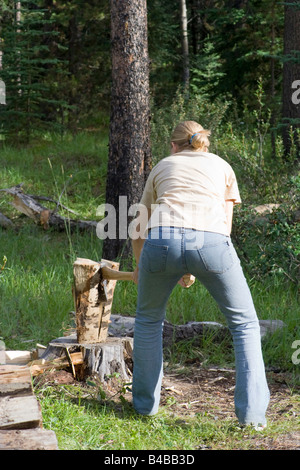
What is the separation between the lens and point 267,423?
3.70 metres

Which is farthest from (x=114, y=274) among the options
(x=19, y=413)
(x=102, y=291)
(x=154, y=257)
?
(x=19, y=413)

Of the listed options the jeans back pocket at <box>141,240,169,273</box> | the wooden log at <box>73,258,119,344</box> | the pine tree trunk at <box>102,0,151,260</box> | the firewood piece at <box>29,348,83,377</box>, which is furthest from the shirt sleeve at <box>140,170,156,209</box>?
the pine tree trunk at <box>102,0,151,260</box>

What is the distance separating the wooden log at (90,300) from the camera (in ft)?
14.0

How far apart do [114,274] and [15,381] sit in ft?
3.33

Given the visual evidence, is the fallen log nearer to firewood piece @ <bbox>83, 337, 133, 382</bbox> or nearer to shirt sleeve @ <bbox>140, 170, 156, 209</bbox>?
firewood piece @ <bbox>83, 337, 133, 382</bbox>

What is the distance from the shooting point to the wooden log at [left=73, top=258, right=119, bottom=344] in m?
4.26

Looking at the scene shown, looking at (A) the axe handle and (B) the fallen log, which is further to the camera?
(B) the fallen log

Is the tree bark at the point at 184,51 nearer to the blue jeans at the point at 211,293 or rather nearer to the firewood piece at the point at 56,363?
the firewood piece at the point at 56,363

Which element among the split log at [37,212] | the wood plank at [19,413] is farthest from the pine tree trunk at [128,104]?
the wood plank at [19,413]

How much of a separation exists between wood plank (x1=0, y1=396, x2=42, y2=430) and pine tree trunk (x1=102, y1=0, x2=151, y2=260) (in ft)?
9.92

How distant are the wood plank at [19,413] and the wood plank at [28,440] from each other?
0.28 feet

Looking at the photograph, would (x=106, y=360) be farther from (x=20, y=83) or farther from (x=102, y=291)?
(x=20, y=83)
